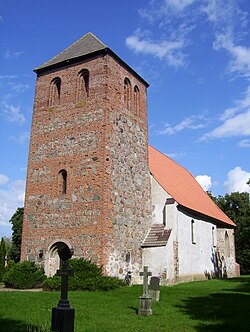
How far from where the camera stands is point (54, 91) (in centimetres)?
2064

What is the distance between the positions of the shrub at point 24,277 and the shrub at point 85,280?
3.77ft

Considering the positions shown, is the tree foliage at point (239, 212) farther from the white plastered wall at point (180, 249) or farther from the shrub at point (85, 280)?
the shrub at point (85, 280)

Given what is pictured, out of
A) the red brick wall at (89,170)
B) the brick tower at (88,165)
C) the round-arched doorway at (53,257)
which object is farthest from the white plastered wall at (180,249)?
the round-arched doorway at (53,257)

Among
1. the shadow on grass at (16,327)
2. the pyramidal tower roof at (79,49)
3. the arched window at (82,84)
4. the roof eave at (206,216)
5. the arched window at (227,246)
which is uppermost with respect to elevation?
the pyramidal tower roof at (79,49)

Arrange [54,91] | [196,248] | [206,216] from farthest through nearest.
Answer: [206,216], [196,248], [54,91]

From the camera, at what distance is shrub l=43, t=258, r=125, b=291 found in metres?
15.0

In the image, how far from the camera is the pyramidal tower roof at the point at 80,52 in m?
19.4

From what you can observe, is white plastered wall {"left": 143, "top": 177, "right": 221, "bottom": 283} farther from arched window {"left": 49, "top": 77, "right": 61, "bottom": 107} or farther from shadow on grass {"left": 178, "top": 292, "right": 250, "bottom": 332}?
arched window {"left": 49, "top": 77, "right": 61, "bottom": 107}

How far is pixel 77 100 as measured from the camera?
63.3 feet

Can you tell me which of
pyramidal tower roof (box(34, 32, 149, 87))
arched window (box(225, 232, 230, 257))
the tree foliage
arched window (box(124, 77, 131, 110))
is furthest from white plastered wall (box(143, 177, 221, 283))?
the tree foliage

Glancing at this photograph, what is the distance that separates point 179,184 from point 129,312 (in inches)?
594

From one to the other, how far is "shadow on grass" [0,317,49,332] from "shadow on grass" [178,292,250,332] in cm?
354

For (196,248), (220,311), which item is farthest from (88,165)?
(220,311)

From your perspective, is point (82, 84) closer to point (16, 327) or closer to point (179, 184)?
point (179, 184)
